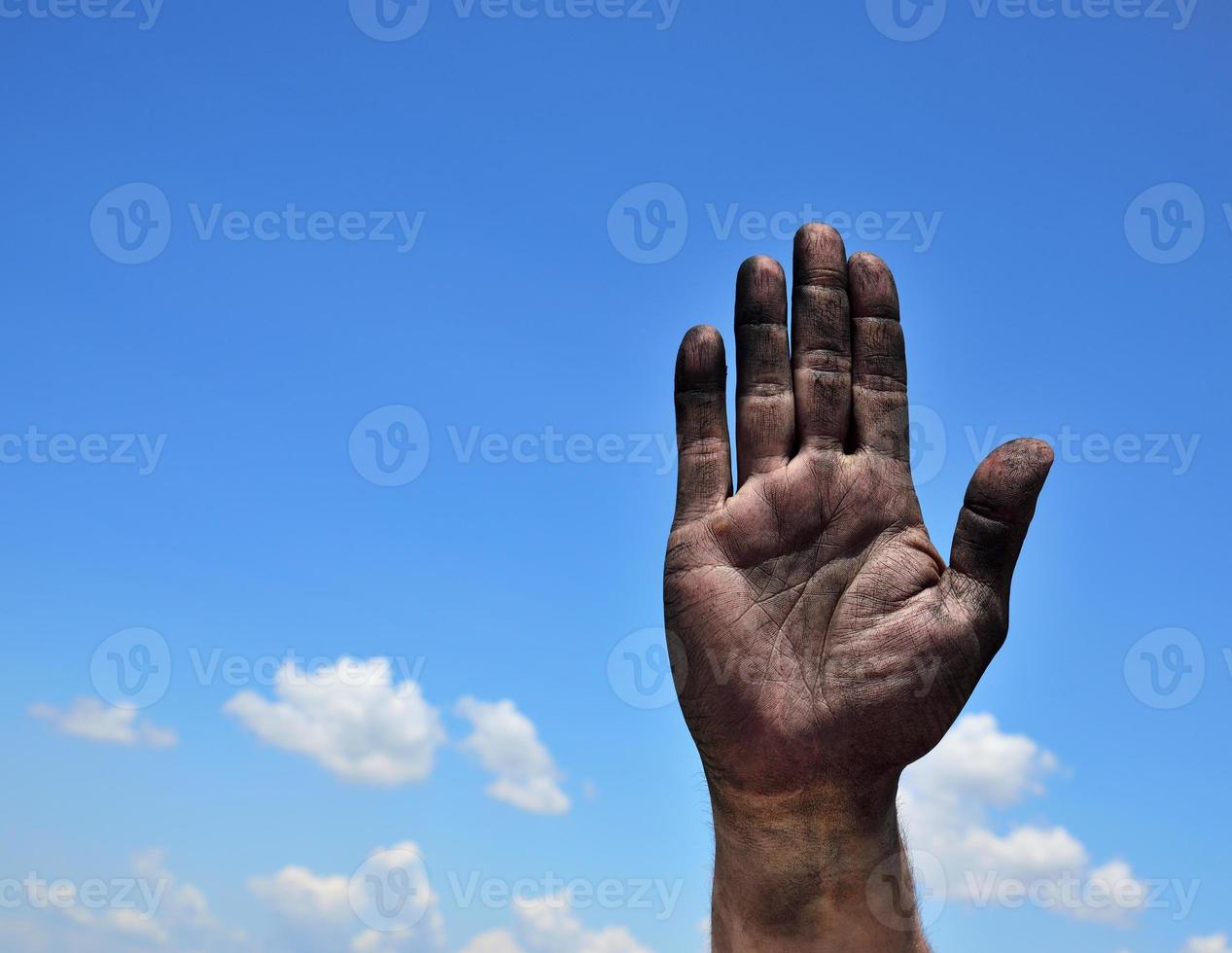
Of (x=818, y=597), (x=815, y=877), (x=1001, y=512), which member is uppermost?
(x=1001, y=512)

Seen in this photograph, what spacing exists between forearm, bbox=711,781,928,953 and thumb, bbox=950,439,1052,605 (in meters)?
1.16

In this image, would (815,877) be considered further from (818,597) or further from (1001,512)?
(1001,512)

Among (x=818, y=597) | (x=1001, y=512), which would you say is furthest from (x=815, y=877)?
(x=1001, y=512)

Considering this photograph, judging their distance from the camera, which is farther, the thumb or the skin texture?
the thumb

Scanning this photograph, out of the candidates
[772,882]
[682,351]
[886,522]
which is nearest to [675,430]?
[682,351]

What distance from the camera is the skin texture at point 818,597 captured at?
5938 mm

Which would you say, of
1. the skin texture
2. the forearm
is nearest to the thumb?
the skin texture

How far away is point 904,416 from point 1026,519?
35.7 inches

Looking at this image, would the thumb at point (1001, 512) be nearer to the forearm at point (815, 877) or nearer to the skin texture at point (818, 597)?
the skin texture at point (818, 597)

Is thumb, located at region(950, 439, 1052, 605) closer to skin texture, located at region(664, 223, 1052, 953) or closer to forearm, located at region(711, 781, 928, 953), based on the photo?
skin texture, located at region(664, 223, 1052, 953)

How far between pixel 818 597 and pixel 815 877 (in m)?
1.38

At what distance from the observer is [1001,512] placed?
618cm

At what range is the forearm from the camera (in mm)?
5781

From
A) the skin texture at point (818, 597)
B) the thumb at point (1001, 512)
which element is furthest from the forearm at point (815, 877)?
the thumb at point (1001, 512)
